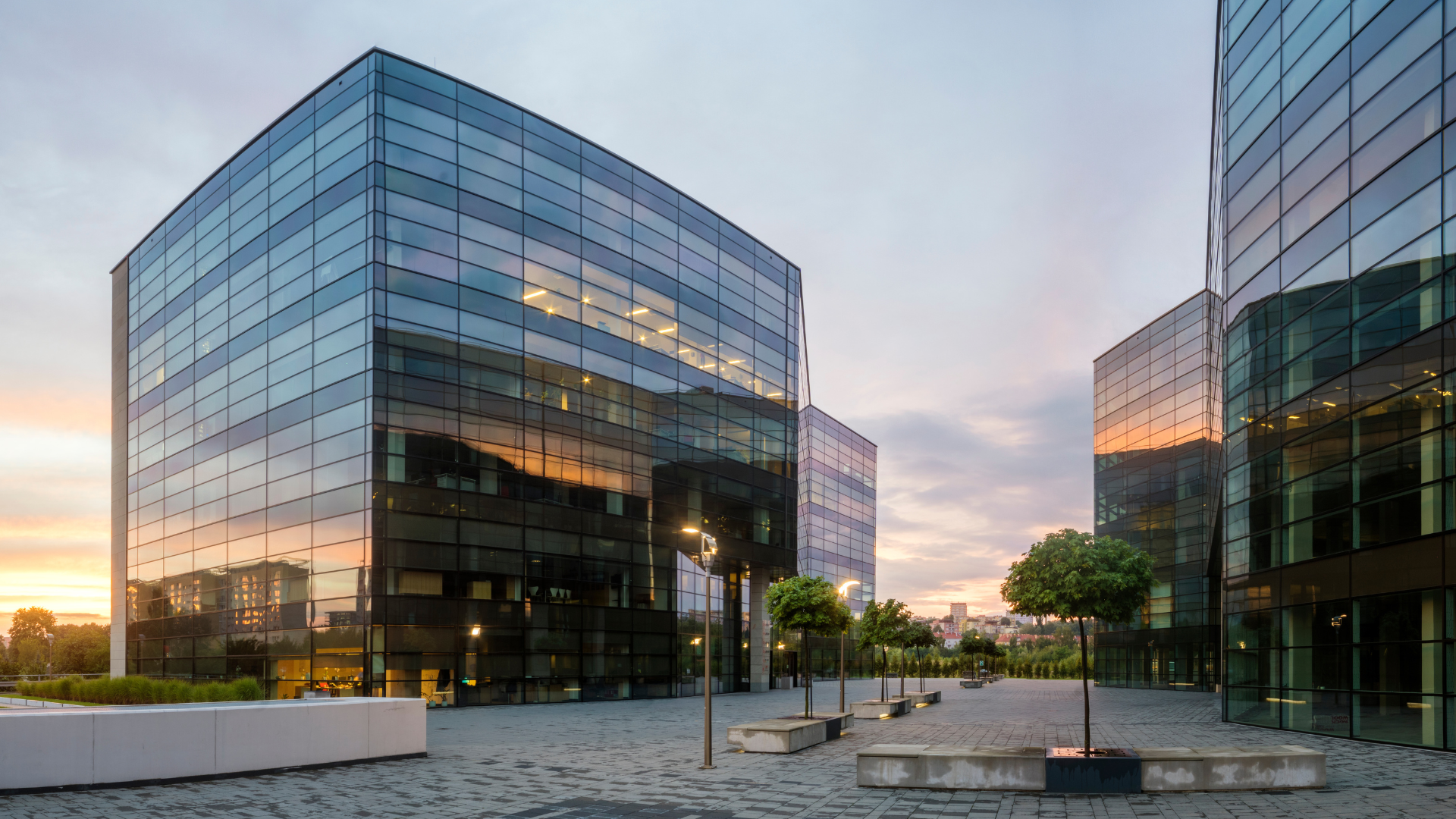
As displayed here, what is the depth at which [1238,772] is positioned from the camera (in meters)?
14.7

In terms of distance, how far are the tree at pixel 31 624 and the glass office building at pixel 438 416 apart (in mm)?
100222

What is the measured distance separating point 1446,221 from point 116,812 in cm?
2813

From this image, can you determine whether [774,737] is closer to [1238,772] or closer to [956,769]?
[956,769]

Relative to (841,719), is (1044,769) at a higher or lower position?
higher

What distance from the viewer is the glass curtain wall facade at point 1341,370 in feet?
69.6

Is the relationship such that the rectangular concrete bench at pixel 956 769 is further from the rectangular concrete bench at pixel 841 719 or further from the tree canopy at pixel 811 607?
the tree canopy at pixel 811 607

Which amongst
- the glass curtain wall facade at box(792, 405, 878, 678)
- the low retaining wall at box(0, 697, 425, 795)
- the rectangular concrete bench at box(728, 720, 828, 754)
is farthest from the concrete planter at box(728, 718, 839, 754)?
the glass curtain wall facade at box(792, 405, 878, 678)

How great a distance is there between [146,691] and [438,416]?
14.1 meters

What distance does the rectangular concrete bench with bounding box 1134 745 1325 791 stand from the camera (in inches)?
576

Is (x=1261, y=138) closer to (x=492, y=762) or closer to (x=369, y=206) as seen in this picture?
(x=492, y=762)

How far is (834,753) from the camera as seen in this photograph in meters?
20.4

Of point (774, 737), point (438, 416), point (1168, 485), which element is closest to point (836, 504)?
point (1168, 485)

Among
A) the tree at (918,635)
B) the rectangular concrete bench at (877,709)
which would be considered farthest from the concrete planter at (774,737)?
the tree at (918,635)

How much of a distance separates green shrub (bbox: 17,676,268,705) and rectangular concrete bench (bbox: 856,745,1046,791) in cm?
2011
